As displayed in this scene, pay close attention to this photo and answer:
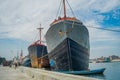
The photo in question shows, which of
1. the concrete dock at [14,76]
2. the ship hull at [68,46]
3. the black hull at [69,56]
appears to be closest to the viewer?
the concrete dock at [14,76]

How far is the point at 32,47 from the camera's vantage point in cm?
3353

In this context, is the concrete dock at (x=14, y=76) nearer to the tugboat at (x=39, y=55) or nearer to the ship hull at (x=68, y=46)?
the ship hull at (x=68, y=46)

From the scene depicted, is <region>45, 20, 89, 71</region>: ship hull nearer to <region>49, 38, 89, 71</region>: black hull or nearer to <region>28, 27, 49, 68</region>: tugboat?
<region>49, 38, 89, 71</region>: black hull

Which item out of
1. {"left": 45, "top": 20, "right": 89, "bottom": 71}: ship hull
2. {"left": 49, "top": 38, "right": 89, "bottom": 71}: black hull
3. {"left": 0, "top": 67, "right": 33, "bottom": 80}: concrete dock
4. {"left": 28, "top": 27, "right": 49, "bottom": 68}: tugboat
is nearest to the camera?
{"left": 0, "top": 67, "right": 33, "bottom": 80}: concrete dock

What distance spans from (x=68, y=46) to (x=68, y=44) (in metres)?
0.21

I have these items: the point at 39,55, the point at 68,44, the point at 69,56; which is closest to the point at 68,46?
the point at 68,44

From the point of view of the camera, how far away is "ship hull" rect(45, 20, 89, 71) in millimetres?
20141

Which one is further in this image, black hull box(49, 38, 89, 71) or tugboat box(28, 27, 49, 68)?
tugboat box(28, 27, 49, 68)

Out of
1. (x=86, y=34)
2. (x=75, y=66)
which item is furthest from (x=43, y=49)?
(x=75, y=66)

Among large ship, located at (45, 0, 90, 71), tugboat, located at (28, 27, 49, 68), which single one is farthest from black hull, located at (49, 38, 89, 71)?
tugboat, located at (28, 27, 49, 68)

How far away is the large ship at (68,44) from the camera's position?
2016 cm

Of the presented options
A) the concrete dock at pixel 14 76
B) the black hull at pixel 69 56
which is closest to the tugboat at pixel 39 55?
the concrete dock at pixel 14 76

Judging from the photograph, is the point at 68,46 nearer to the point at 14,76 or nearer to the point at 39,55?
the point at 14,76

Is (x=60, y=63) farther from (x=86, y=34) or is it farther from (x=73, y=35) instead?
(x=86, y=34)
